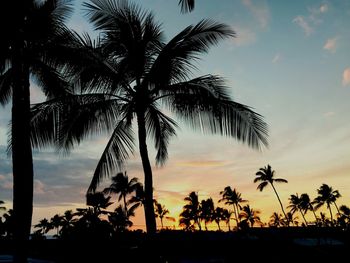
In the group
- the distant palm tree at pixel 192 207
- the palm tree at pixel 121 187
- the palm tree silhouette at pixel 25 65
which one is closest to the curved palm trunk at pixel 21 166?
the palm tree silhouette at pixel 25 65

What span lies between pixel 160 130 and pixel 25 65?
417cm

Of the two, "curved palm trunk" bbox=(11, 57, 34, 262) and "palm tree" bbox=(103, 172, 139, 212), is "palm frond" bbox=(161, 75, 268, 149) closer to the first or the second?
"curved palm trunk" bbox=(11, 57, 34, 262)

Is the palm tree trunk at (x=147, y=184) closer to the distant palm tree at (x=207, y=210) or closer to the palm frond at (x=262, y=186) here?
the palm frond at (x=262, y=186)

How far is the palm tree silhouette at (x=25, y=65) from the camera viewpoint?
6.53m

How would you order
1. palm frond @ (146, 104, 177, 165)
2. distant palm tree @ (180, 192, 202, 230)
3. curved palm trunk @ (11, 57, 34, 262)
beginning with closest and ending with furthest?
curved palm trunk @ (11, 57, 34, 262) → palm frond @ (146, 104, 177, 165) → distant palm tree @ (180, 192, 202, 230)

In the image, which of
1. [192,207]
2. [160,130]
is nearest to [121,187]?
[192,207]

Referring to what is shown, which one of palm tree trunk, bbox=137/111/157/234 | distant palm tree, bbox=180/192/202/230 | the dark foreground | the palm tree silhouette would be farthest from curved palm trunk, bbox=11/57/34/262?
distant palm tree, bbox=180/192/202/230

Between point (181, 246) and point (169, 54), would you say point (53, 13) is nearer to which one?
point (169, 54)

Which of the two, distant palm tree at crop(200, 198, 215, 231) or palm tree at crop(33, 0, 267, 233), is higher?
distant palm tree at crop(200, 198, 215, 231)

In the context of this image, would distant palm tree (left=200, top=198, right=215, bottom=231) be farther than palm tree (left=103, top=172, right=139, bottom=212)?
Yes

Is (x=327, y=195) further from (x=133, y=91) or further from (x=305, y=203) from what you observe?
(x=133, y=91)

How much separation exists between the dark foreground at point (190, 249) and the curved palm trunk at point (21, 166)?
1.10m

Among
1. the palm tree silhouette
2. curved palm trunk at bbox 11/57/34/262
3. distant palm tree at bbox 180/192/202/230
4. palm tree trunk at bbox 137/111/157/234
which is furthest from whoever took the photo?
distant palm tree at bbox 180/192/202/230

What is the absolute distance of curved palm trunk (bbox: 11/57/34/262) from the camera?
629cm
